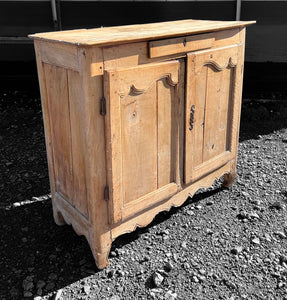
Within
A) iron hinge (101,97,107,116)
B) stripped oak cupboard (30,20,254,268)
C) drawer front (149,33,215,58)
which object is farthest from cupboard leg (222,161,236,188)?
iron hinge (101,97,107,116)

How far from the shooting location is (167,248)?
2602 mm

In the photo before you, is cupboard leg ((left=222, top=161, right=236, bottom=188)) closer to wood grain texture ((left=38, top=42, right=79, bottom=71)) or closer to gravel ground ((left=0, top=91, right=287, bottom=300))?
gravel ground ((left=0, top=91, right=287, bottom=300))

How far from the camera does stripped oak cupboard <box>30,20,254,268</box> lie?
6.76 ft

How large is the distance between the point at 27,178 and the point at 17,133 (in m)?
1.18

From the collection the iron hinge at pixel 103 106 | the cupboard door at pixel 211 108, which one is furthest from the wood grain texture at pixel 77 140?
the cupboard door at pixel 211 108

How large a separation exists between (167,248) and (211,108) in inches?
41.2

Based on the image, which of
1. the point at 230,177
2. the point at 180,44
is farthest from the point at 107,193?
the point at 230,177

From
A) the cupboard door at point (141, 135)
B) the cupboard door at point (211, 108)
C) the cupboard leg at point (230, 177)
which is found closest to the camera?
the cupboard door at point (141, 135)

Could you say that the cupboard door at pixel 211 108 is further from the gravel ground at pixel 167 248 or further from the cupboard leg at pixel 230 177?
the gravel ground at pixel 167 248

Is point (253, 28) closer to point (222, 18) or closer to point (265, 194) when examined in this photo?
point (222, 18)

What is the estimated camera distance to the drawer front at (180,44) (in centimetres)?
221

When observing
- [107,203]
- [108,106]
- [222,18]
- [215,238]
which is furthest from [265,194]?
[222,18]

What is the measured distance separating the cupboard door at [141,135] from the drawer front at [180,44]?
0.07m

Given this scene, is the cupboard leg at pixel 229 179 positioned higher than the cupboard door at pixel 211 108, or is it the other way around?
the cupboard door at pixel 211 108
